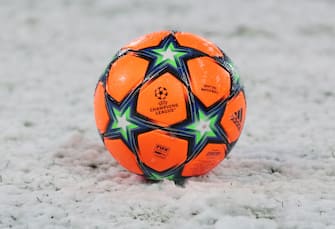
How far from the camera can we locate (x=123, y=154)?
10.7 ft

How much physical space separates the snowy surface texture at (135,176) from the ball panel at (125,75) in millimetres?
535

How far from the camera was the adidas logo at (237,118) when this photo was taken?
3.28 m

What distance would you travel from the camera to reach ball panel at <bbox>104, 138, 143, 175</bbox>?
3.25 metres

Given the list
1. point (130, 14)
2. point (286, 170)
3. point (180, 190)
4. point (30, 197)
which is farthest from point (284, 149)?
point (130, 14)

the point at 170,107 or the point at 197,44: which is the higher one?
the point at 197,44

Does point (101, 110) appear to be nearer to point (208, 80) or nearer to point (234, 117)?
point (208, 80)

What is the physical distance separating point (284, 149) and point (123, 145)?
1228 mm

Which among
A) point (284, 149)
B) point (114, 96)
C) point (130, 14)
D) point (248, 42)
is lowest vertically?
point (284, 149)

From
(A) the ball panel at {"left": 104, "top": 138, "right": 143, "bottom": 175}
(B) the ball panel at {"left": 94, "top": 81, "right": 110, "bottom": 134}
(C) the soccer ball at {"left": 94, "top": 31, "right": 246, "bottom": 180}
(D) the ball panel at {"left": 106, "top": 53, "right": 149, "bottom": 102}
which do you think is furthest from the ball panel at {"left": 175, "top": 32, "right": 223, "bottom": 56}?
(A) the ball panel at {"left": 104, "top": 138, "right": 143, "bottom": 175}

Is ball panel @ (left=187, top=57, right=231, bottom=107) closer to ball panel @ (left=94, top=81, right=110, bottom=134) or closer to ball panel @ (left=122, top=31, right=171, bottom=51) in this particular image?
ball panel @ (left=122, top=31, right=171, bottom=51)

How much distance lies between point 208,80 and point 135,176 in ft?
2.45

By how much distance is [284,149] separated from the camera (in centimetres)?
399

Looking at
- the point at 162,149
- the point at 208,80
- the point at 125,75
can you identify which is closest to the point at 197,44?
the point at 208,80

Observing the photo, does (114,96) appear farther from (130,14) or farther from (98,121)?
(130,14)
